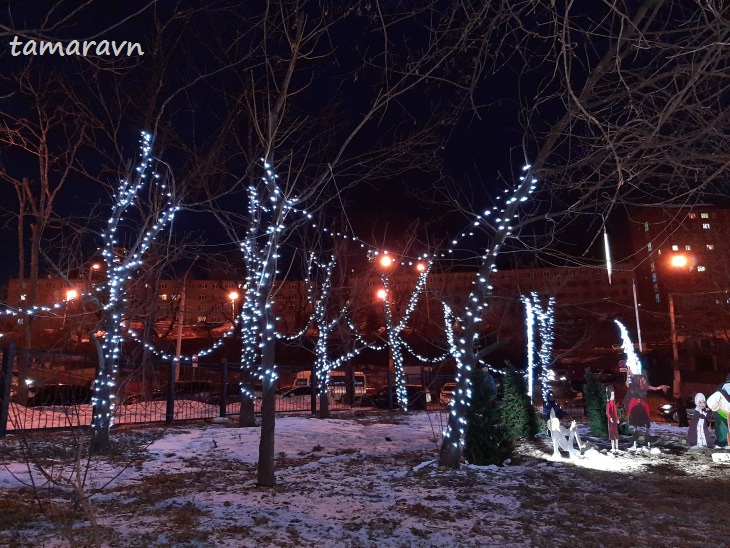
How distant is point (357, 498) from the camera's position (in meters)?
6.93

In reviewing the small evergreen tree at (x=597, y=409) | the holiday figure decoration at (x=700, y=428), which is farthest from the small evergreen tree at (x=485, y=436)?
the small evergreen tree at (x=597, y=409)

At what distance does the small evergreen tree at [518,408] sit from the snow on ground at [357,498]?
1477 millimetres

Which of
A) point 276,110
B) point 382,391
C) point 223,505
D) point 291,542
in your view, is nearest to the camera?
point 291,542

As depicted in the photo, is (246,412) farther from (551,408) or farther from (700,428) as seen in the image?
(700,428)

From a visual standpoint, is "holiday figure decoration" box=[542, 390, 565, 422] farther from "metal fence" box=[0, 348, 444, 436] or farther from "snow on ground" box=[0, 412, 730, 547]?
"metal fence" box=[0, 348, 444, 436]

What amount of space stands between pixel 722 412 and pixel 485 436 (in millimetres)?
5033

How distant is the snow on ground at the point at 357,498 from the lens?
530 cm

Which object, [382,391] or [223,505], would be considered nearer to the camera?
[223,505]

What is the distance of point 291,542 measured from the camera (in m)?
5.11

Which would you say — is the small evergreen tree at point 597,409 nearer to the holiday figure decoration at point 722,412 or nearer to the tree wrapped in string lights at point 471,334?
the holiday figure decoration at point 722,412

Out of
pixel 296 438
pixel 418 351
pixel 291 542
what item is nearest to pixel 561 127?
pixel 291 542

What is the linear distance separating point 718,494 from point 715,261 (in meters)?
25.2

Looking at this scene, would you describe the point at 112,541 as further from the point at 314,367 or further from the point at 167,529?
the point at 314,367

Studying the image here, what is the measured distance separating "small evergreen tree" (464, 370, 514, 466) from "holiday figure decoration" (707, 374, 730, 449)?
4432 mm
